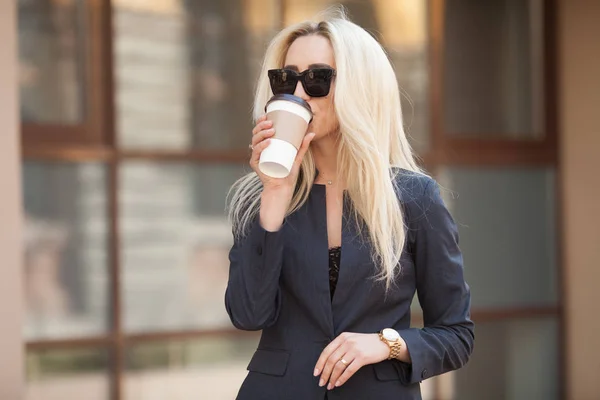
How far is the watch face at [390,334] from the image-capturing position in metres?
2.19

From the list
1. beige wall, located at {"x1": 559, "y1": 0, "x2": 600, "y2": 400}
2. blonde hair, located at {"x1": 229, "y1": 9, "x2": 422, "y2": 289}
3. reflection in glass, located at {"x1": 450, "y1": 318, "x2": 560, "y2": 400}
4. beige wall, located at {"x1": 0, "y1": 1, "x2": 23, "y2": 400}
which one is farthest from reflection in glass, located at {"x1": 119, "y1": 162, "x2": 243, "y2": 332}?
blonde hair, located at {"x1": 229, "y1": 9, "x2": 422, "y2": 289}

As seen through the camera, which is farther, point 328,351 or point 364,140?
point 364,140

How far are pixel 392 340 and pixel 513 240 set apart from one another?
412cm

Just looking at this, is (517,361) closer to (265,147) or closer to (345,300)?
(345,300)

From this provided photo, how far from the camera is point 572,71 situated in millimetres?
6000

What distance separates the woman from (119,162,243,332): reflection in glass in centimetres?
313

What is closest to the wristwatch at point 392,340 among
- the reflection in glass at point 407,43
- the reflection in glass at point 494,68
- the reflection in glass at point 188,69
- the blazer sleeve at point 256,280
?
the blazer sleeve at point 256,280

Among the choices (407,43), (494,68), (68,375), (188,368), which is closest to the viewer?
(68,375)

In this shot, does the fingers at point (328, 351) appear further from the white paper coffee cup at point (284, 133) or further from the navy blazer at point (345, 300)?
the white paper coffee cup at point (284, 133)

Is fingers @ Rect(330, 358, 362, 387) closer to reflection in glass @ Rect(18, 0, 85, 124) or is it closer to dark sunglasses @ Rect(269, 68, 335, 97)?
dark sunglasses @ Rect(269, 68, 335, 97)

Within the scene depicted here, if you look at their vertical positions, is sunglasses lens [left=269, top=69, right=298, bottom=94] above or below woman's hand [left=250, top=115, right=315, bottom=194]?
above

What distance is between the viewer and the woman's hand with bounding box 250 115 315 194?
6.84 feet

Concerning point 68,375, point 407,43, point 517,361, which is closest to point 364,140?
point 68,375

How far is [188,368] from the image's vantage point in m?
5.47
